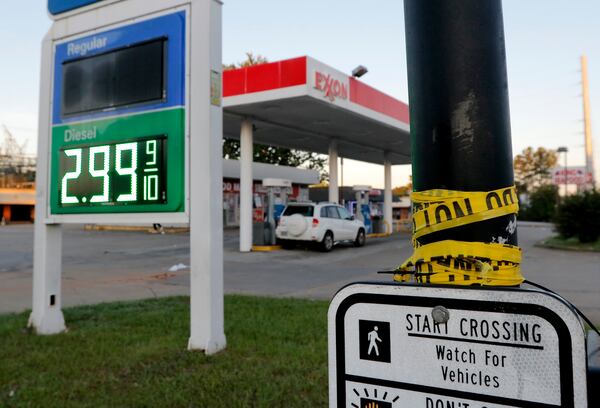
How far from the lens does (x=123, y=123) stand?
228 inches

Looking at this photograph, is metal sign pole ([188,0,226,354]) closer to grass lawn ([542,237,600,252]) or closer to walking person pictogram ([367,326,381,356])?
walking person pictogram ([367,326,381,356])

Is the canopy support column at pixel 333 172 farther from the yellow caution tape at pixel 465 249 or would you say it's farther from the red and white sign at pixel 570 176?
the red and white sign at pixel 570 176

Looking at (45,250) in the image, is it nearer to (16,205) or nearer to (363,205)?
(363,205)

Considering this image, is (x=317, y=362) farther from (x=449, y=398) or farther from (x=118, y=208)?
(x=449, y=398)

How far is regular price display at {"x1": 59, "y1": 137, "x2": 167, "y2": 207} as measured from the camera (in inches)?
216

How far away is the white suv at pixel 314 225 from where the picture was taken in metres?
18.8

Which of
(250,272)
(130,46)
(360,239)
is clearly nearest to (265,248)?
(360,239)

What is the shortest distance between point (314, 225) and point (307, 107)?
170 inches

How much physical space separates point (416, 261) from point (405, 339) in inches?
8.9

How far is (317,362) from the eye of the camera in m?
4.75

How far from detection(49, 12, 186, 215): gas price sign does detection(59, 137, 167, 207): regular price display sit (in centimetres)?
1

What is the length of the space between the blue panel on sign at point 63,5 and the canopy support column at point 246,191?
1234 centimetres

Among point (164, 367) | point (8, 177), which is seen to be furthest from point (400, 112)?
point (8, 177)

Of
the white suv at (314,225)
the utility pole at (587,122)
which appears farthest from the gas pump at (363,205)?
the utility pole at (587,122)
